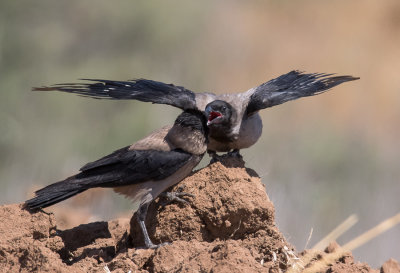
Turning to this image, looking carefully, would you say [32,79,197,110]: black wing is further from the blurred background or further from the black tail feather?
the blurred background

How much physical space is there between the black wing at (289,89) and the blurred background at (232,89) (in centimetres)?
232

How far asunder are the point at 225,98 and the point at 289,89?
2.11 ft

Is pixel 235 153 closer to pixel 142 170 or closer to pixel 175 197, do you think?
pixel 142 170

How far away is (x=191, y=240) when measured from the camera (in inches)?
261

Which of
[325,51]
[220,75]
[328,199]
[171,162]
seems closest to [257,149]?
[328,199]

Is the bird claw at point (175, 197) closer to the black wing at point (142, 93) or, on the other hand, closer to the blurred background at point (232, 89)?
the black wing at point (142, 93)

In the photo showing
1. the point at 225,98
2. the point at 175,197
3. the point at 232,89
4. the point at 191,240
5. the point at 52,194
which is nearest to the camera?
the point at 191,240

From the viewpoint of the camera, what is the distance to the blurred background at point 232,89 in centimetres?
1181

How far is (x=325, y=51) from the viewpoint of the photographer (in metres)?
18.5

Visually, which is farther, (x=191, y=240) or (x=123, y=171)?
(x=123, y=171)

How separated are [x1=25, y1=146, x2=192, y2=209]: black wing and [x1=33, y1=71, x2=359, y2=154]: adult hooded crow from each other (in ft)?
1.97

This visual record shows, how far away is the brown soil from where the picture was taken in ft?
19.7

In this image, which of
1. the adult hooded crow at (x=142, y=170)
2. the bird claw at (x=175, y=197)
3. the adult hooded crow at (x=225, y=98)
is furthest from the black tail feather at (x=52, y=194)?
the adult hooded crow at (x=225, y=98)

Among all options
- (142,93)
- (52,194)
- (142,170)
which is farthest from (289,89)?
(52,194)
